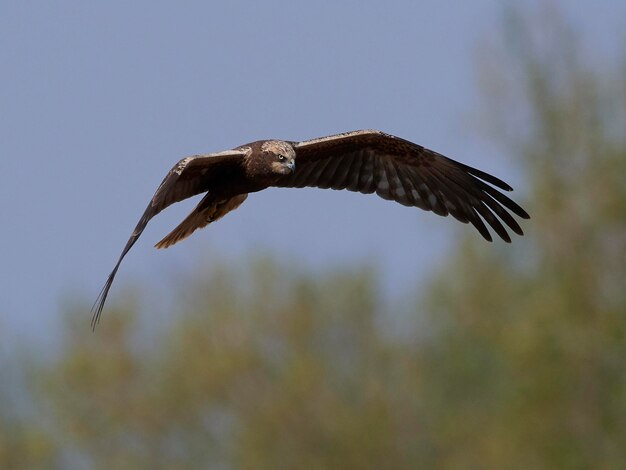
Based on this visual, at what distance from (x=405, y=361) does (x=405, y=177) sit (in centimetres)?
1247

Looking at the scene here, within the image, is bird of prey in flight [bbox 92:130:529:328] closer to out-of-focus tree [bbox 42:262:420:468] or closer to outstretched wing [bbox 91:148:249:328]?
outstretched wing [bbox 91:148:249:328]

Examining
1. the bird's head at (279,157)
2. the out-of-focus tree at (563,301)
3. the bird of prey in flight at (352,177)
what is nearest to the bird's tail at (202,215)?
the bird of prey in flight at (352,177)

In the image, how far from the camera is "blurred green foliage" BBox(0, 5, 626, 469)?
77.3ft

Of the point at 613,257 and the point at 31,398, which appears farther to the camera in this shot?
the point at 31,398

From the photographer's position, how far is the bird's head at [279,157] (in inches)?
491

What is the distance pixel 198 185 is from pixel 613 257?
12.7 metres

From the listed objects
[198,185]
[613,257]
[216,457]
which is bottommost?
[216,457]

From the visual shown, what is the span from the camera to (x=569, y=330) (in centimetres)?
2348

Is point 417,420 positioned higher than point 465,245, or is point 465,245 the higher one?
point 465,245

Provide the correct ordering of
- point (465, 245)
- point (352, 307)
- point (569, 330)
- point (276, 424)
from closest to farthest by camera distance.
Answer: point (569, 330) → point (276, 424) → point (352, 307) → point (465, 245)

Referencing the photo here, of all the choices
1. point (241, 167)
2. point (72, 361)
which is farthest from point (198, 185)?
point (72, 361)

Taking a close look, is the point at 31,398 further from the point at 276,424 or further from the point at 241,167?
the point at 241,167

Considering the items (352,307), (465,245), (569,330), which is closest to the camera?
(569,330)

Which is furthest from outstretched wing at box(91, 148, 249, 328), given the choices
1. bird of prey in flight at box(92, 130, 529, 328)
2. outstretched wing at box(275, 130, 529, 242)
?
outstretched wing at box(275, 130, 529, 242)
